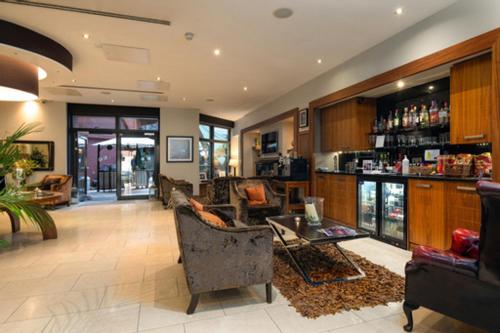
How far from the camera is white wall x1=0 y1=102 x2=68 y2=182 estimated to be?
8203 millimetres

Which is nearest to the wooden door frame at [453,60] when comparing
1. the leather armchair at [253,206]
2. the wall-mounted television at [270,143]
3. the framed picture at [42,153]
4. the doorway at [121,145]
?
the leather armchair at [253,206]

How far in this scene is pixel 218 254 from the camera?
2.25 meters

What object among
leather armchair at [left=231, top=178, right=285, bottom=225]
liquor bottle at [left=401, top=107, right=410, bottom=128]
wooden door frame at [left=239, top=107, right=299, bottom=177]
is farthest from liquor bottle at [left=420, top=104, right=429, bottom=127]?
wooden door frame at [left=239, top=107, right=299, bottom=177]

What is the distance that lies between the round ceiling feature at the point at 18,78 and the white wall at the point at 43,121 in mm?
3563

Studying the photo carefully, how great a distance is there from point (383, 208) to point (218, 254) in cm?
299

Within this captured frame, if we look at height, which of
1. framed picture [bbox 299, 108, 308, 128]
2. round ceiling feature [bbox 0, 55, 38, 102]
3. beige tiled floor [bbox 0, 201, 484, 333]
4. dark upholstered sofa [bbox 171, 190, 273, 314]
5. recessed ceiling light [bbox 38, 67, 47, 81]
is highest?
recessed ceiling light [bbox 38, 67, 47, 81]

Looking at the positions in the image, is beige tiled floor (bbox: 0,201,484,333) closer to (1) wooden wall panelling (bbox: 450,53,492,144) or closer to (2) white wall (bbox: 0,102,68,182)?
(1) wooden wall panelling (bbox: 450,53,492,144)

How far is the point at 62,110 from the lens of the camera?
28.3 feet

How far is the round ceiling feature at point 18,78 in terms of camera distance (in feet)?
14.4

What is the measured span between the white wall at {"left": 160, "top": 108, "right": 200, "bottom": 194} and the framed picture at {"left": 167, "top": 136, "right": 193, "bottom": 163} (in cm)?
10

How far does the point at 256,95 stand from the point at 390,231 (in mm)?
4998

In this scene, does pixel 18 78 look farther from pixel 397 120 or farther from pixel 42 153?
pixel 397 120

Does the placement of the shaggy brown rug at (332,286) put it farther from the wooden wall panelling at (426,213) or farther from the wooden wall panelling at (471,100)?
the wooden wall panelling at (471,100)

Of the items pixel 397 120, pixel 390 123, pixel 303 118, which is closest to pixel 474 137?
pixel 397 120
